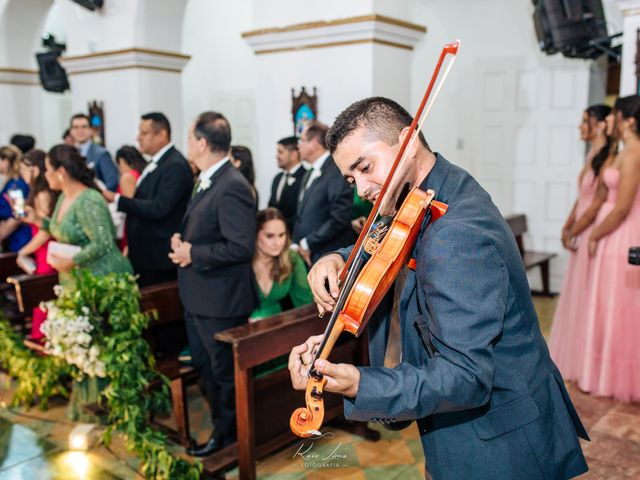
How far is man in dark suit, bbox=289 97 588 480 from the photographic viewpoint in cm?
123

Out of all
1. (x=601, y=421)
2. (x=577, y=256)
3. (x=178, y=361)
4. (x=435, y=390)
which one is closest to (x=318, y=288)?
(x=435, y=390)

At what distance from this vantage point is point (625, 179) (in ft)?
12.5

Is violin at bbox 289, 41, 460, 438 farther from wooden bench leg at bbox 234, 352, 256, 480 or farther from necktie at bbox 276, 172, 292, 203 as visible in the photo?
necktie at bbox 276, 172, 292, 203

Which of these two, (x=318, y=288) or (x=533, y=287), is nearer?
(x=318, y=288)

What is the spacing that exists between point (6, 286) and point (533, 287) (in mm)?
5156

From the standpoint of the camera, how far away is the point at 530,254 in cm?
659

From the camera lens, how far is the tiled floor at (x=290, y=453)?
10.1ft

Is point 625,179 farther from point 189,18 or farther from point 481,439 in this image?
point 189,18

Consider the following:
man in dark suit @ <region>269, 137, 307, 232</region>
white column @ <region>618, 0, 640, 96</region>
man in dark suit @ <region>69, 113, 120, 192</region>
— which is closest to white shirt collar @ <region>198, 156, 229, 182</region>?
man in dark suit @ <region>269, 137, 307, 232</region>

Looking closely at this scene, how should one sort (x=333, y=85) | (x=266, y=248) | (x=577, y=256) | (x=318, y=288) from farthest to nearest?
(x=333, y=85)
(x=577, y=256)
(x=266, y=248)
(x=318, y=288)

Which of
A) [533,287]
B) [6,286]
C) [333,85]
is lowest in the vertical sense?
[533,287]

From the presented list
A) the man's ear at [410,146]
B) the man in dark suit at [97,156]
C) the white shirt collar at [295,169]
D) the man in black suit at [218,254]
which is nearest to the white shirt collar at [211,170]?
the man in black suit at [218,254]

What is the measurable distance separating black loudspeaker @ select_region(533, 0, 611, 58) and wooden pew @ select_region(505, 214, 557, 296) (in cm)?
178

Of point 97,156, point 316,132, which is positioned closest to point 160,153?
point 316,132
